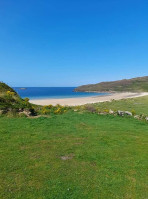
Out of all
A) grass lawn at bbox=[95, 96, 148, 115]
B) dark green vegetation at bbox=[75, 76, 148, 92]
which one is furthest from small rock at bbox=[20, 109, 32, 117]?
dark green vegetation at bbox=[75, 76, 148, 92]

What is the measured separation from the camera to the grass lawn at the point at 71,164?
4996mm

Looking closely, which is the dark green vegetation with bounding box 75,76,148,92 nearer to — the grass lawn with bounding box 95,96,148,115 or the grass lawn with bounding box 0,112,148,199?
the grass lawn with bounding box 95,96,148,115

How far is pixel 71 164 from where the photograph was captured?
21.5ft

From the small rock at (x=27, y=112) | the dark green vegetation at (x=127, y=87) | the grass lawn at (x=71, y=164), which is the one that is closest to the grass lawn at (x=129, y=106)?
the small rock at (x=27, y=112)

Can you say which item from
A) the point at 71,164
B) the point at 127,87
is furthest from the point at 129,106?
the point at 127,87

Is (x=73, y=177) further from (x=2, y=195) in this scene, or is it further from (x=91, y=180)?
(x=2, y=195)

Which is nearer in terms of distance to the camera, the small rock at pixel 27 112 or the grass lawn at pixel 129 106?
the small rock at pixel 27 112

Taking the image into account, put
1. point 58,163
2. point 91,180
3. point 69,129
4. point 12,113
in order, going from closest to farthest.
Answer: point 91,180 → point 58,163 → point 69,129 → point 12,113

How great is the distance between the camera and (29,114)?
601 inches

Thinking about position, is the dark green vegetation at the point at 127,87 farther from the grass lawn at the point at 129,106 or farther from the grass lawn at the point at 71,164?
the grass lawn at the point at 71,164

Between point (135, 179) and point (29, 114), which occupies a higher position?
point (29, 114)

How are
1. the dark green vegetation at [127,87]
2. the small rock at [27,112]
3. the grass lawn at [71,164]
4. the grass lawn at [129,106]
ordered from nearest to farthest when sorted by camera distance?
the grass lawn at [71,164]
the small rock at [27,112]
the grass lawn at [129,106]
the dark green vegetation at [127,87]

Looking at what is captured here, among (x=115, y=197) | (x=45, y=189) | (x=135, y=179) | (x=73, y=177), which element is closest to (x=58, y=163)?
(x=73, y=177)

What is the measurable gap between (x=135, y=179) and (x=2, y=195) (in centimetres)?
446
